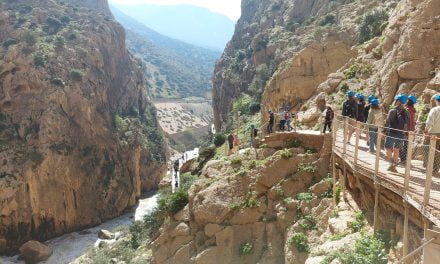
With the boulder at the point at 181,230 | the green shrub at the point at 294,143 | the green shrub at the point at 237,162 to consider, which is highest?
the green shrub at the point at 294,143

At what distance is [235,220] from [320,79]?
19.5 meters

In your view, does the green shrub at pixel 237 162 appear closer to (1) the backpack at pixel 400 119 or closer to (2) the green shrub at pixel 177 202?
(2) the green shrub at pixel 177 202

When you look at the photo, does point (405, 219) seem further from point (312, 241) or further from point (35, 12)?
point (35, 12)

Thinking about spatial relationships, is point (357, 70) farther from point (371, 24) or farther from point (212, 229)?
point (212, 229)

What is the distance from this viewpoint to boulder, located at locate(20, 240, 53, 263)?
3987cm

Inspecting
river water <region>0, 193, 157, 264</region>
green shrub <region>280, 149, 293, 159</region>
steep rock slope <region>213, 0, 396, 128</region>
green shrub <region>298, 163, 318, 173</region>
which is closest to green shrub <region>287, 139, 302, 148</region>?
green shrub <region>280, 149, 293, 159</region>

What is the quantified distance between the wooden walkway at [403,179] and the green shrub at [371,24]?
21.8m

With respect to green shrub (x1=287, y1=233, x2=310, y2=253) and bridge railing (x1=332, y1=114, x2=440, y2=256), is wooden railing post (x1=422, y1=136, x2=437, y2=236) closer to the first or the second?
bridge railing (x1=332, y1=114, x2=440, y2=256)

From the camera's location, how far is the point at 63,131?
55031 millimetres

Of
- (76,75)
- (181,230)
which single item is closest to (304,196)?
(181,230)

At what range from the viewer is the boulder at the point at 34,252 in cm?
3987

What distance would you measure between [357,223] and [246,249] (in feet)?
16.2

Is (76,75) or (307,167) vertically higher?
(307,167)

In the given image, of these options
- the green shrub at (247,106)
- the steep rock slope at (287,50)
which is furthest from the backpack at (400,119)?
the green shrub at (247,106)
